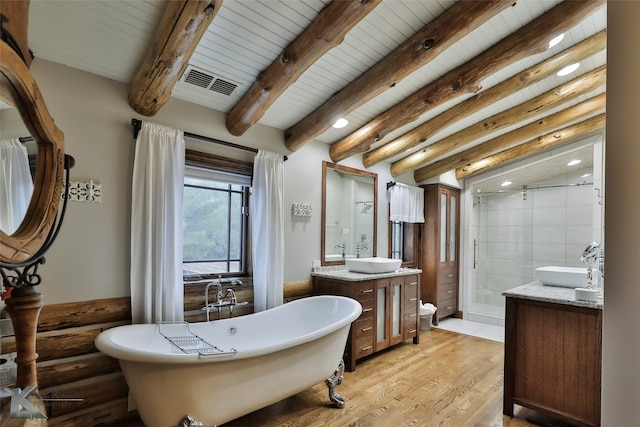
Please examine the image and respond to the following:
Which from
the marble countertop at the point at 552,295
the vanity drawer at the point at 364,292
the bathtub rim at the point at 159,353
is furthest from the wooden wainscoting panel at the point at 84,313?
the marble countertop at the point at 552,295

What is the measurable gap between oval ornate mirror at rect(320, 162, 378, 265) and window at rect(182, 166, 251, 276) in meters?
0.96

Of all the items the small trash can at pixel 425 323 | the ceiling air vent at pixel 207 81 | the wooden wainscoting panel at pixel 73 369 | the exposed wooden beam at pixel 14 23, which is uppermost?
the ceiling air vent at pixel 207 81

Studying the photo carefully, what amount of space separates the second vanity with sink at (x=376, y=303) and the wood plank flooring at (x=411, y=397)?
0.19m

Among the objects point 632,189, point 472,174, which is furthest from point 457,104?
point 632,189

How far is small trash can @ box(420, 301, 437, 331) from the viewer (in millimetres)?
4484

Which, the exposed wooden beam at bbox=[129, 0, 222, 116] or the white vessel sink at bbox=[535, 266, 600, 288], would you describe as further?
the white vessel sink at bbox=[535, 266, 600, 288]

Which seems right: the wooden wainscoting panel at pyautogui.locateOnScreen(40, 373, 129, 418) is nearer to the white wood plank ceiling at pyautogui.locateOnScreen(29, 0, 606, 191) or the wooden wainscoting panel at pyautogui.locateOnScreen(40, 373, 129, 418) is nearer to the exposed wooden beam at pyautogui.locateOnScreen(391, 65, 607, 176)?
the white wood plank ceiling at pyautogui.locateOnScreen(29, 0, 606, 191)

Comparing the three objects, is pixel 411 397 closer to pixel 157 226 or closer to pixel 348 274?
pixel 348 274

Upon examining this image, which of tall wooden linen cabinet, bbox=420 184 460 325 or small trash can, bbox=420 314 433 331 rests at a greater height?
tall wooden linen cabinet, bbox=420 184 460 325

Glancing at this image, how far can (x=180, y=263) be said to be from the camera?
253cm

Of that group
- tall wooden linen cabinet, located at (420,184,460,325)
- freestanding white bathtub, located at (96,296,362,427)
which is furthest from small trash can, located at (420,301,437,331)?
freestanding white bathtub, located at (96,296,362,427)

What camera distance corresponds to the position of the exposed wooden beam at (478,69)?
88.9 inches

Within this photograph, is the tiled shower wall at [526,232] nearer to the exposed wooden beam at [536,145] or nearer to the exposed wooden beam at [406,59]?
the exposed wooden beam at [536,145]

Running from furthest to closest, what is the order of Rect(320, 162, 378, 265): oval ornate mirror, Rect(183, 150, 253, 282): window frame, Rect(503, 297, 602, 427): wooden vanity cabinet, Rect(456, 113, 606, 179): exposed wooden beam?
Rect(456, 113, 606, 179): exposed wooden beam → Rect(320, 162, 378, 265): oval ornate mirror → Rect(183, 150, 253, 282): window frame → Rect(503, 297, 602, 427): wooden vanity cabinet
